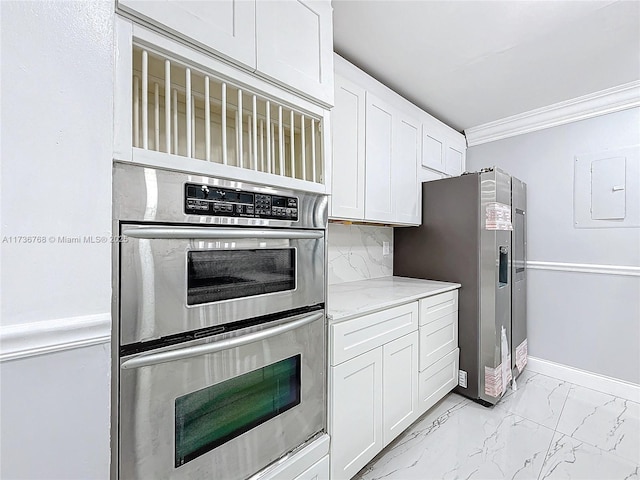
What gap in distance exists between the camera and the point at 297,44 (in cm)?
129

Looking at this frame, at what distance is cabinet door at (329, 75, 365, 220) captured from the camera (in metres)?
1.85

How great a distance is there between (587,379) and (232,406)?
10.1 feet

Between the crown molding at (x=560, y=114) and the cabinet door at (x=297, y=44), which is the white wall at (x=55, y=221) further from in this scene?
the crown molding at (x=560, y=114)

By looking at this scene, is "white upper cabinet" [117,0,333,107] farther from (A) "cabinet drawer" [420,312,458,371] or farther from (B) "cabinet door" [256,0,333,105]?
(A) "cabinet drawer" [420,312,458,371]

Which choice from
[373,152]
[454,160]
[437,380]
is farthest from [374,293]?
[454,160]

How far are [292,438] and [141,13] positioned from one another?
159cm

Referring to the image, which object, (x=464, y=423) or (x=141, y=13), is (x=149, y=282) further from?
(x=464, y=423)

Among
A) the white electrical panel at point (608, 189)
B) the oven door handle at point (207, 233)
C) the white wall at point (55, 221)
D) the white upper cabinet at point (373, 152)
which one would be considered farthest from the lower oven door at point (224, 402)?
the white electrical panel at point (608, 189)

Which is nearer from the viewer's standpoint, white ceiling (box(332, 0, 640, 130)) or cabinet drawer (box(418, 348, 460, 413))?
white ceiling (box(332, 0, 640, 130))

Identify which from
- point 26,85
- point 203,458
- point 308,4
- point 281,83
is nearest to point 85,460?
point 203,458

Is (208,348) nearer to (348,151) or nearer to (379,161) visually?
(348,151)

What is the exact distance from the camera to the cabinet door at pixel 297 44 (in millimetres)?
1159

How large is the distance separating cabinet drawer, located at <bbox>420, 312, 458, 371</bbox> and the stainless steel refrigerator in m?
0.10

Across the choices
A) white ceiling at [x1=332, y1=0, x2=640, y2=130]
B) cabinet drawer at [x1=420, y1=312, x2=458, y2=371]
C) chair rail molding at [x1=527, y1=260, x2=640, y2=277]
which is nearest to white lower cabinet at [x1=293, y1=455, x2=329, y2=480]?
cabinet drawer at [x1=420, y1=312, x2=458, y2=371]
